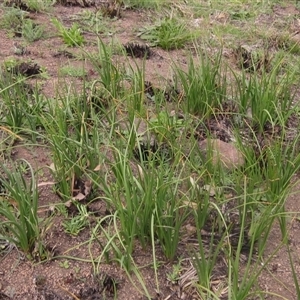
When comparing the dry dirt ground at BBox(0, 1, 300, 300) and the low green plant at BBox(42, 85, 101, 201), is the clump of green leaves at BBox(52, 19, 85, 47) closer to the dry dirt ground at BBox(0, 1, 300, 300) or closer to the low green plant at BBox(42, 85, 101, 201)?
the low green plant at BBox(42, 85, 101, 201)

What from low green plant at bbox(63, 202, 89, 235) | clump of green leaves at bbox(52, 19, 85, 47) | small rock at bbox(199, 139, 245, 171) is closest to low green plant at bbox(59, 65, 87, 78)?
clump of green leaves at bbox(52, 19, 85, 47)

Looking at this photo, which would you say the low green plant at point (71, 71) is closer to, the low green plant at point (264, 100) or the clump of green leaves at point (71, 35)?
the clump of green leaves at point (71, 35)

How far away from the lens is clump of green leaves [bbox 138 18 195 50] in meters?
3.99

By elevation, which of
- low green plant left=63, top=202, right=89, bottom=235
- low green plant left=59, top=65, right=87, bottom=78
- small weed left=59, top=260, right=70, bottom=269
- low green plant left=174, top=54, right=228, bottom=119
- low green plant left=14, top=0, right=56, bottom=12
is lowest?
low green plant left=14, top=0, right=56, bottom=12

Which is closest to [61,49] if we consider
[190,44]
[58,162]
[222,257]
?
[190,44]

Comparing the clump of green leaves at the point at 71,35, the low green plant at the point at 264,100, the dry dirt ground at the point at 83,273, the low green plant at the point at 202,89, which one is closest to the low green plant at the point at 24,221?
the dry dirt ground at the point at 83,273

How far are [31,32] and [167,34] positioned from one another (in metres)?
0.95

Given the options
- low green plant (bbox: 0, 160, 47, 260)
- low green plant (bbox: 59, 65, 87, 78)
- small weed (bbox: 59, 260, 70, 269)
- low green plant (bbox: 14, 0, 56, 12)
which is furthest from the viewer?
low green plant (bbox: 14, 0, 56, 12)

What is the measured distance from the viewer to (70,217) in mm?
2391

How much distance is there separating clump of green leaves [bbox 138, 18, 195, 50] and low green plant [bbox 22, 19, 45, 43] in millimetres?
714

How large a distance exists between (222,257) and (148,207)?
14.9 inches

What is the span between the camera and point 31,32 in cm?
391

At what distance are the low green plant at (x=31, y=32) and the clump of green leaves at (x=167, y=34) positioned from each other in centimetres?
71

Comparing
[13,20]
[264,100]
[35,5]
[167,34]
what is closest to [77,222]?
[264,100]
